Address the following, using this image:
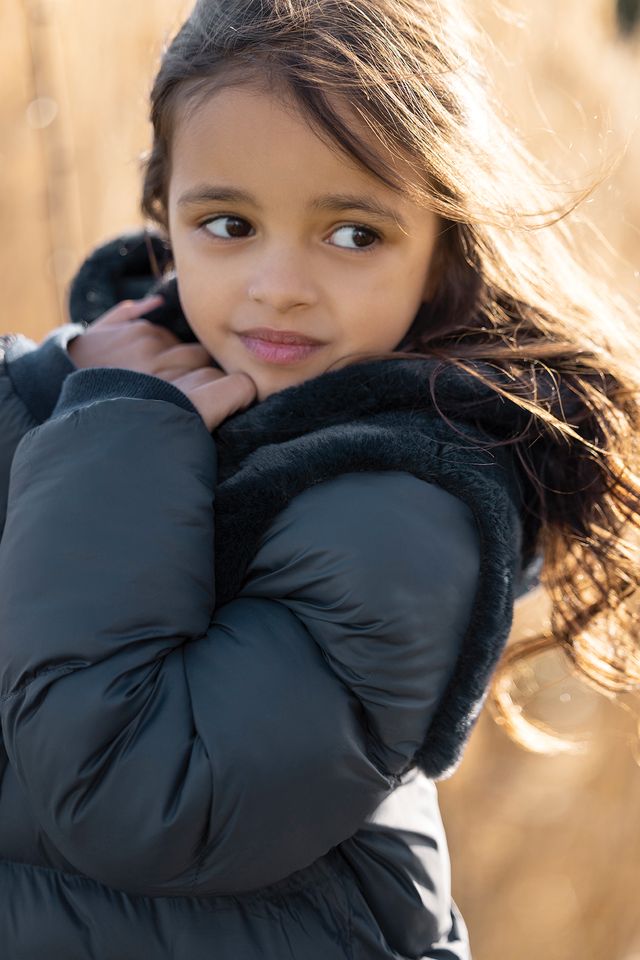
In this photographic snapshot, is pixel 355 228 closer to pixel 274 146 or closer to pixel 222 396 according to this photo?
pixel 274 146

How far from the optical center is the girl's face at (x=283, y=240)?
3.29ft

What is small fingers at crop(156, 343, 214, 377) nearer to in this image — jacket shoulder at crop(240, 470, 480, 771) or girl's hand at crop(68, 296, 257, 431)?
girl's hand at crop(68, 296, 257, 431)

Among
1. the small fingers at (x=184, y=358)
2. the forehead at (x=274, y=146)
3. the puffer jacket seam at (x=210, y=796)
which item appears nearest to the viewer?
the puffer jacket seam at (x=210, y=796)

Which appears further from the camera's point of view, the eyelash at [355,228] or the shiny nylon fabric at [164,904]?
the eyelash at [355,228]

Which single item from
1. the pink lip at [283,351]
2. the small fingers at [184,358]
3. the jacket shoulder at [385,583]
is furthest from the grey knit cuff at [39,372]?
the jacket shoulder at [385,583]

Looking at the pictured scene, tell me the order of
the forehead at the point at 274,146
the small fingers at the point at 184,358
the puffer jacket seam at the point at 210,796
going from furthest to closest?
the small fingers at the point at 184,358
the forehead at the point at 274,146
the puffer jacket seam at the point at 210,796

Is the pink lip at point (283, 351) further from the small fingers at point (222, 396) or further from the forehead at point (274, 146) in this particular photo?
the forehead at point (274, 146)

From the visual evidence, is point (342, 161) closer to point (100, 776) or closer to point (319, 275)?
point (319, 275)

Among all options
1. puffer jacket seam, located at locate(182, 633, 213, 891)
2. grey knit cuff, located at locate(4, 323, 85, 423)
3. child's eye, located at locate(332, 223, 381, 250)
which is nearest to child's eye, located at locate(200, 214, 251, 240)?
child's eye, located at locate(332, 223, 381, 250)

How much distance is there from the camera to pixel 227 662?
34.7 inches

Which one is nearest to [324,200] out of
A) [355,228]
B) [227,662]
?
[355,228]

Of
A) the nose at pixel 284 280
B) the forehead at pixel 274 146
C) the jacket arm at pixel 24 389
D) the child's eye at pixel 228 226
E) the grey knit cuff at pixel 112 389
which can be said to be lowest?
the jacket arm at pixel 24 389

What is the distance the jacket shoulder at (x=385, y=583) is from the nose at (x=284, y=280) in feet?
0.72

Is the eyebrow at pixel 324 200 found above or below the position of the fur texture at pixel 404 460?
above
